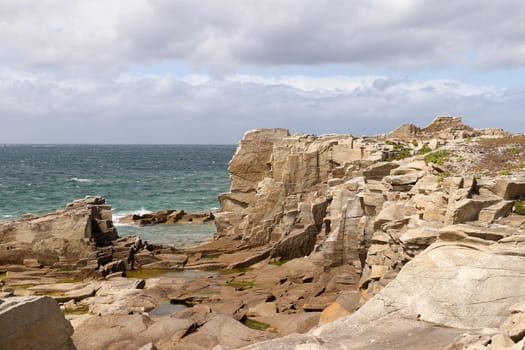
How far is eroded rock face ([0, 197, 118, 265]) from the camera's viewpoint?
121ft

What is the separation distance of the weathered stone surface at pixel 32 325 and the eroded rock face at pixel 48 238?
75.3 feet

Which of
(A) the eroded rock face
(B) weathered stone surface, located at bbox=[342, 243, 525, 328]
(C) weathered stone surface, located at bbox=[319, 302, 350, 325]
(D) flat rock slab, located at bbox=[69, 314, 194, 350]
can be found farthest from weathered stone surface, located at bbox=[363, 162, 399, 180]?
(A) the eroded rock face

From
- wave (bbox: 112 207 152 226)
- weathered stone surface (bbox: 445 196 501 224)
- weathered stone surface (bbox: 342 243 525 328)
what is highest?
weathered stone surface (bbox: 445 196 501 224)

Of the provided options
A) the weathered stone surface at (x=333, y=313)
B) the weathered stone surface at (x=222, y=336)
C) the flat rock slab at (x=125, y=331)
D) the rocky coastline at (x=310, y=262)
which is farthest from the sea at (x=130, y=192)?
the weathered stone surface at (x=333, y=313)

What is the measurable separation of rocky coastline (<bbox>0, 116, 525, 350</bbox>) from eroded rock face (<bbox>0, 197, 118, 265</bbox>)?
9cm

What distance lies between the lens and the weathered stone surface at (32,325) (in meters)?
13.3

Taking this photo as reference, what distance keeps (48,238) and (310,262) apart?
18.7m

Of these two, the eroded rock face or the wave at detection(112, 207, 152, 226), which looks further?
the wave at detection(112, 207, 152, 226)

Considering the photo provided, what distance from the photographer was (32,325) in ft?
45.8

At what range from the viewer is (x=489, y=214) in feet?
62.6

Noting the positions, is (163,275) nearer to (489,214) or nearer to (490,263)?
(489,214)

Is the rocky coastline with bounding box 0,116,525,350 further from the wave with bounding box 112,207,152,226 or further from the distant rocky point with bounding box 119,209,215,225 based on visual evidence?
the wave with bounding box 112,207,152,226

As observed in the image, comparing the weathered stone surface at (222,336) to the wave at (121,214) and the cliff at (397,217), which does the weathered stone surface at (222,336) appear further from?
the wave at (121,214)

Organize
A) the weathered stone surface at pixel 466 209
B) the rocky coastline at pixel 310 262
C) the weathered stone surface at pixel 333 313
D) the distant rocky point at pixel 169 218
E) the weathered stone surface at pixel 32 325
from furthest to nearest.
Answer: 1. the distant rocky point at pixel 169 218
2. the weathered stone surface at pixel 333 313
3. the weathered stone surface at pixel 466 209
4. the rocky coastline at pixel 310 262
5. the weathered stone surface at pixel 32 325
